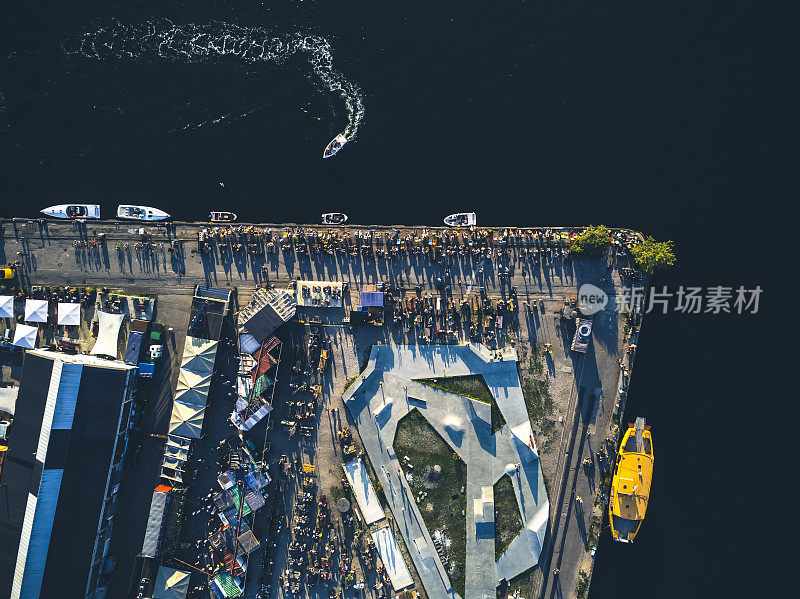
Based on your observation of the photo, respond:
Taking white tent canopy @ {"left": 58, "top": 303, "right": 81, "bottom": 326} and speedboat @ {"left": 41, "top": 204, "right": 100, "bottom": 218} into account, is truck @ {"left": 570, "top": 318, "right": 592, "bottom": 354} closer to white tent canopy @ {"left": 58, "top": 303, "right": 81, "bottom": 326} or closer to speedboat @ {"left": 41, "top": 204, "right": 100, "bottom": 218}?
white tent canopy @ {"left": 58, "top": 303, "right": 81, "bottom": 326}

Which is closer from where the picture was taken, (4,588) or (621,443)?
(4,588)

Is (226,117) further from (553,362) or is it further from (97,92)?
(553,362)

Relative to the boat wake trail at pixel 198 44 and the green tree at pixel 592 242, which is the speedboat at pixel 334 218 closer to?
the boat wake trail at pixel 198 44

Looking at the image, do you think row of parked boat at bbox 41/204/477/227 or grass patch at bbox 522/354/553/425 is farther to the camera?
row of parked boat at bbox 41/204/477/227

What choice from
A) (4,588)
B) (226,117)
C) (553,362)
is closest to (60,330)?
(4,588)

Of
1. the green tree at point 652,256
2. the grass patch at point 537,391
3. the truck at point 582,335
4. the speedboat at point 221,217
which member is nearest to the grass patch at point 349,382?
the grass patch at point 537,391

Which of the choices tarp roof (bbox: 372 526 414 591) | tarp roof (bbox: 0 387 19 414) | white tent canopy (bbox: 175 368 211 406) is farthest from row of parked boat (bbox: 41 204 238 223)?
tarp roof (bbox: 372 526 414 591)
